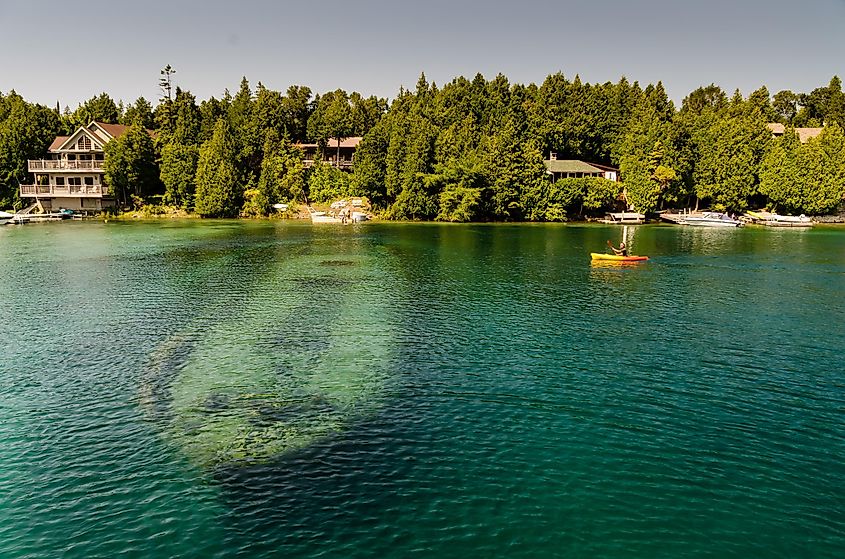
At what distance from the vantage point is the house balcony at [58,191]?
5064 inches

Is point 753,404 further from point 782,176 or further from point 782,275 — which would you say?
point 782,176

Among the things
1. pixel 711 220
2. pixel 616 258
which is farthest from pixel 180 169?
pixel 711 220

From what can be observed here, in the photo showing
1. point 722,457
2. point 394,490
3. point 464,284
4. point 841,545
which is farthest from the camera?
point 464,284

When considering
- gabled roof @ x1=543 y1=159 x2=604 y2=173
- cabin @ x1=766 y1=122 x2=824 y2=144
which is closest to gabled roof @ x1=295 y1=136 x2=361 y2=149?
gabled roof @ x1=543 y1=159 x2=604 y2=173

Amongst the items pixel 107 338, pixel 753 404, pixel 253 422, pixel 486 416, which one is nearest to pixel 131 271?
pixel 107 338

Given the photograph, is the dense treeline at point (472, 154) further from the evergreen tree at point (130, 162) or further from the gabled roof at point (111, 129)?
the gabled roof at point (111, 129)

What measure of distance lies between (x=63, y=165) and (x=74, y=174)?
2.95m

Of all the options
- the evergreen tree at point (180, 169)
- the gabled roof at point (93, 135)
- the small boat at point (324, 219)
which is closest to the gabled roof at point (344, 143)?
the evergreen tree at point (180, 169)

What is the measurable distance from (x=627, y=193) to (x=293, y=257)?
254 ft

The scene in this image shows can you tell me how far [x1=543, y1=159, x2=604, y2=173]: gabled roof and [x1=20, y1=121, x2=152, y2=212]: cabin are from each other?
90600 mm

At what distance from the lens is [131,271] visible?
201ft

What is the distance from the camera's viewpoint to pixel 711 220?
114 metres

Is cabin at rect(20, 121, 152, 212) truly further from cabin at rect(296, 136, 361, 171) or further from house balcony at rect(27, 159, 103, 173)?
cabin at rect(296, 136, 361, 171)

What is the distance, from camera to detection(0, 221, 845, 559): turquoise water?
18109 millimetres
